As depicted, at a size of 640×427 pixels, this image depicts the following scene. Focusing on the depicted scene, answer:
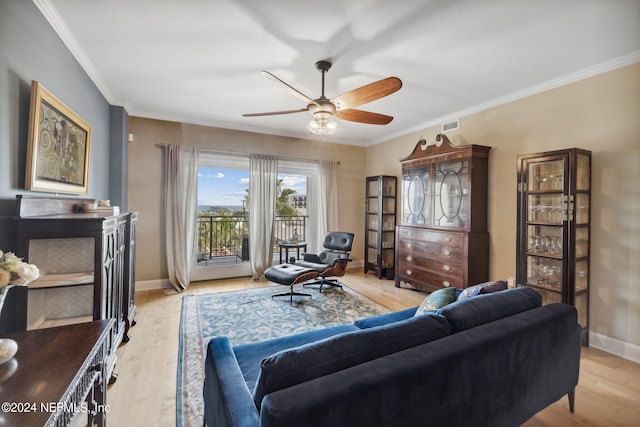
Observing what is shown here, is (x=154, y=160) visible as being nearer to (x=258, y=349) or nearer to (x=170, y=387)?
(x=170, y=387)

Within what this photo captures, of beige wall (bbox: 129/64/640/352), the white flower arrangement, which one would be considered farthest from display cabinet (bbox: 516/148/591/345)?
the white flower arrangement

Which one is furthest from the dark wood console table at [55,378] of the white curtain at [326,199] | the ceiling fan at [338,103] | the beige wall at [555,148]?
the white curtain at [326,199]

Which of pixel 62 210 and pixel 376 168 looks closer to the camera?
pixel 62 210

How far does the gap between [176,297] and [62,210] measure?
6.83 feet

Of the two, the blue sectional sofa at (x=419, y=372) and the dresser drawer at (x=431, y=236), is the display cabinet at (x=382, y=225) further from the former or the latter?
the blue sectional sofa at (x=419, y=372)

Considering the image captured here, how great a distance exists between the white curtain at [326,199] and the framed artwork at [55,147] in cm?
352

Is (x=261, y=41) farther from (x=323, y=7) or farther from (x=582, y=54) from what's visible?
(x=582, y=54)

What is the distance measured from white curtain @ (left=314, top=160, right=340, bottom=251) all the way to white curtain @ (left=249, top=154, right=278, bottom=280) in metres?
0.95

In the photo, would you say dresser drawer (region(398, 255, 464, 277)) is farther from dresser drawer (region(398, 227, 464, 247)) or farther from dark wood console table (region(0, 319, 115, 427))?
dark wood console table (region(0, 319, 115, 427))

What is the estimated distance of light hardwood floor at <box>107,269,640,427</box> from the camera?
1703 millimetres

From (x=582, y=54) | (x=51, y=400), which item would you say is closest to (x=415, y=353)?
(x=51, y=400)

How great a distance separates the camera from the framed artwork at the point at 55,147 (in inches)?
69.1

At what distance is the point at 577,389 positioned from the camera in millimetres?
1998

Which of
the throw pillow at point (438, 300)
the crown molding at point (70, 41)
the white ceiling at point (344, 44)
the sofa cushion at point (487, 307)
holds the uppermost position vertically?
the white ceiling at point (344, 44)
